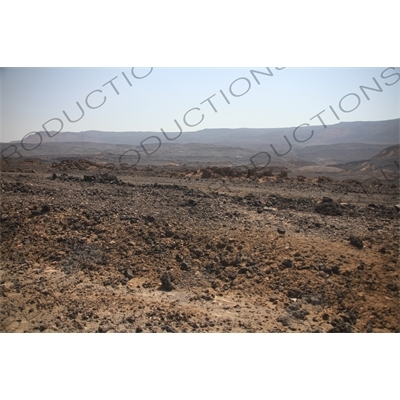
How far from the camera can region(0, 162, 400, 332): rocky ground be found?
395cm

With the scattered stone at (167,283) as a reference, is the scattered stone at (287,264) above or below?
below

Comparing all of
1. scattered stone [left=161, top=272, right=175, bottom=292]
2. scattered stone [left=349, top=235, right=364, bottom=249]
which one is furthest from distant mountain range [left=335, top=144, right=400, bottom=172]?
scattered stone [left=161, top=272, right=175, bottom=292]

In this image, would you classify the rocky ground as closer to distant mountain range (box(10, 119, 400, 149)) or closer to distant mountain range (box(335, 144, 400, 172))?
distant mountain range (box(335, 144, 400, 172))

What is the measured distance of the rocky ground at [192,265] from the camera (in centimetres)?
395

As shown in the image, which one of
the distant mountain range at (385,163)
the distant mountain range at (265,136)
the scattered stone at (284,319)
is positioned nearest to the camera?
the scattered stone at (284,319)

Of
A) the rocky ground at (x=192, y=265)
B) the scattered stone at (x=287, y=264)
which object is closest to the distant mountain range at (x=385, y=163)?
the rocky ground at (x=192, y=265)

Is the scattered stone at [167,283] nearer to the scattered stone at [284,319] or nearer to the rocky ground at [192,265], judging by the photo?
the rocky ground at [192,265]

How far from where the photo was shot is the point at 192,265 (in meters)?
4.94

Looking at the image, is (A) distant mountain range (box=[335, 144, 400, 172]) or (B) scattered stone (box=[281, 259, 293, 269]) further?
(A) distant mountain range (box=[335, 144, 400, 172])

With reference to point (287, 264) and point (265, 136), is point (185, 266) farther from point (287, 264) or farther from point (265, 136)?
point (265, 136)

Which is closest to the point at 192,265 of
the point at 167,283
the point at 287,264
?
the point at 167,283

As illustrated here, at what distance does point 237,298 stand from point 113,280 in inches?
63.6

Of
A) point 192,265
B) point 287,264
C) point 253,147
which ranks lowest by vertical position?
point 287,264

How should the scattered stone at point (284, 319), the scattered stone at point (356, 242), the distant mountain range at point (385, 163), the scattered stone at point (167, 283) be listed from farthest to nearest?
1. the distant mountain range at point (385, 163)
2. the scattered stone at point (356, 242)
3. the scattered stone at point (167, 283)
4. the scattered stone at point (284, 319)
